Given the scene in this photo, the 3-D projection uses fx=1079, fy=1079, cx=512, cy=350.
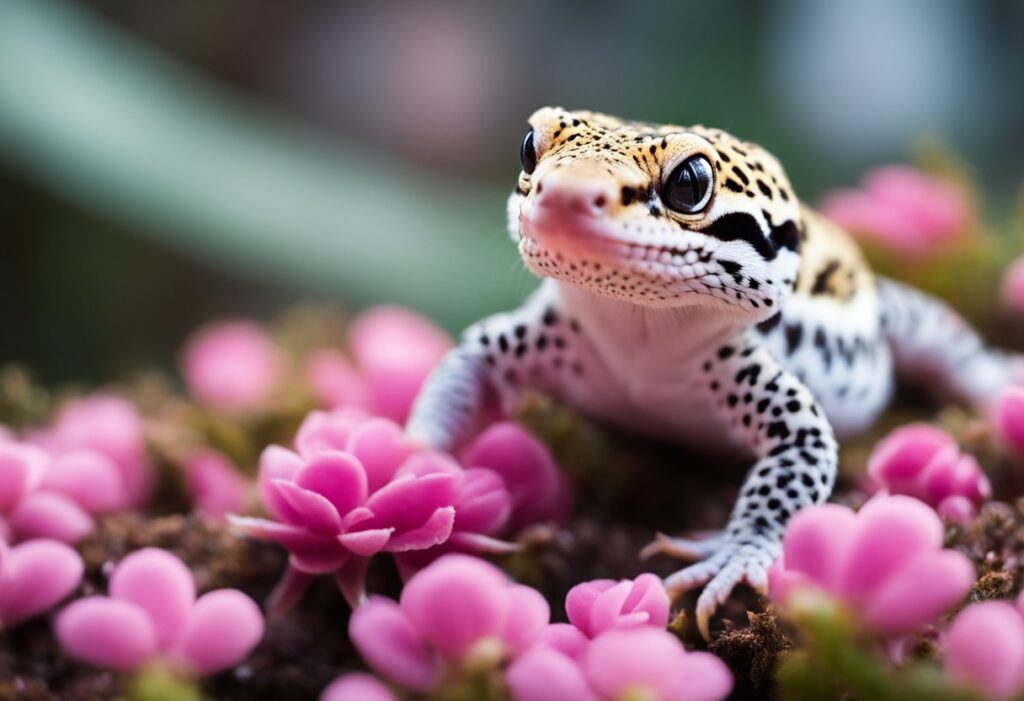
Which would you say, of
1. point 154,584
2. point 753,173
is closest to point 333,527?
point 154,584

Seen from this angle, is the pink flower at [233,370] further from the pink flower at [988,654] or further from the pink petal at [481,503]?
the pink flower at [988,654]

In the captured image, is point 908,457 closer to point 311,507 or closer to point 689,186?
point 689,186

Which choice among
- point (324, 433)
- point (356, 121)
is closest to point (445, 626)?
point (324, 433)

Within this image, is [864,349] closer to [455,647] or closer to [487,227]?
[455,647]

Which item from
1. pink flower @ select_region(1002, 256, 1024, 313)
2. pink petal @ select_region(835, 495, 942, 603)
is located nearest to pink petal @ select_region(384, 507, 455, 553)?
pink petal @ select_region(835, 495, 942, 603)

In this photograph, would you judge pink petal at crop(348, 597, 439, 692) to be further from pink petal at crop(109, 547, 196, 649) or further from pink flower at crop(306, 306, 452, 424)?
pink flower at crop(306, 306, 452, 424)

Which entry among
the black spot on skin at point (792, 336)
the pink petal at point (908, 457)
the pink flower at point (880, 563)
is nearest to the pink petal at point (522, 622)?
the pink flower at point (880, 563)
